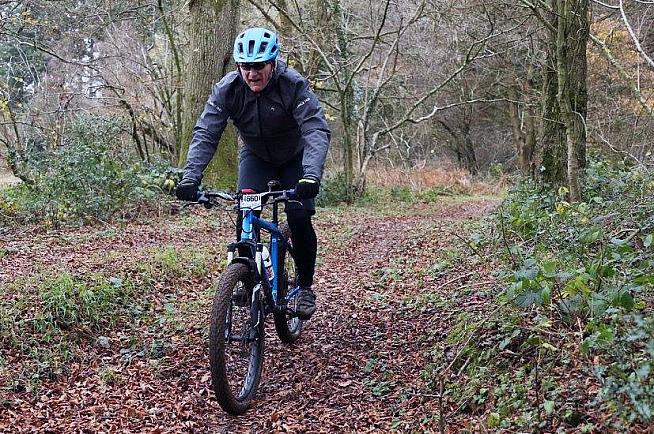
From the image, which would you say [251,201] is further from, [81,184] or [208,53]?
[208,53]

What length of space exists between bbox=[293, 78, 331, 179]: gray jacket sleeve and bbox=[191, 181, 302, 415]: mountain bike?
0.27 metres

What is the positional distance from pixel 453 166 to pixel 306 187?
24.6 meters

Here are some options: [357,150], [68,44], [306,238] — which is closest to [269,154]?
[306,238]

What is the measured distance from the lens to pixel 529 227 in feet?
21.7

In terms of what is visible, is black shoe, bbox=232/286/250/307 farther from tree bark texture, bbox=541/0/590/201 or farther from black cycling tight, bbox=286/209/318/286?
tree bark texture, bbox=541/0/590/201

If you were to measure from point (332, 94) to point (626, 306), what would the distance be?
16.6 metres

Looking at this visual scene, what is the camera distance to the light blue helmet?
4.31m

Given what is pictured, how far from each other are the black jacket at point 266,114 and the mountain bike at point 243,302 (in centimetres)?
38

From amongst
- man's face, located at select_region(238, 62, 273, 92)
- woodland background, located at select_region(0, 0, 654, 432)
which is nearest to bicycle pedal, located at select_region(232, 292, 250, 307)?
woodland background, located at select_region(0, 0, 654, 432)

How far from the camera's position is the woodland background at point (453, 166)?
3480 mm

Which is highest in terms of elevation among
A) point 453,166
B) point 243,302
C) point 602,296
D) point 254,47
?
point 254,47

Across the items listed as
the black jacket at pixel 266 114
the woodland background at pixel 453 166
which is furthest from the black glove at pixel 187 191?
the woodland background at pixel 453 166

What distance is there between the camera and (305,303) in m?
5.34

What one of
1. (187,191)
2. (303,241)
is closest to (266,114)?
(187,191)
